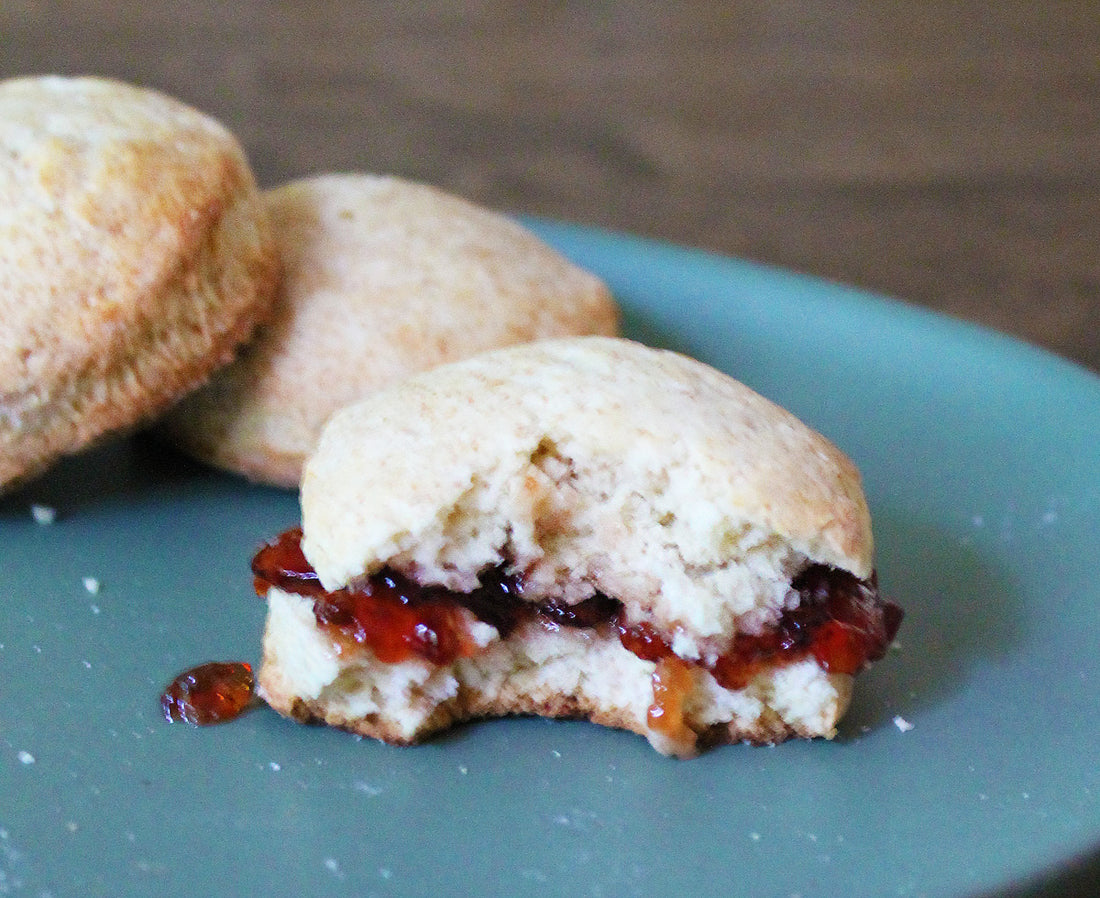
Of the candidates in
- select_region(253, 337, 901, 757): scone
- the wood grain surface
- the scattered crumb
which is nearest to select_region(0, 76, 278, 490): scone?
the scattered crumb

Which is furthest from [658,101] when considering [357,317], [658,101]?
[357,317]

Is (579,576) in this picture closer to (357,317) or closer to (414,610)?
(414,610)

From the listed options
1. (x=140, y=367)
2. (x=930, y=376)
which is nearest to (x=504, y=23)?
(x=930, y=376)

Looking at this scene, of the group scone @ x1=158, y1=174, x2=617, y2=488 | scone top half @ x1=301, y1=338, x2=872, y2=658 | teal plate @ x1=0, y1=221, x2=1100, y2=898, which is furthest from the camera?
scone @ x1=158, y1=174, x2=617, y2=488

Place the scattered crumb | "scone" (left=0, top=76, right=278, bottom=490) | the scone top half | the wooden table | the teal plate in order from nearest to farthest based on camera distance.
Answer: the teal plate
the scone top half
"scone" (left=0, top=76, right=278, bottom=490)
the scattered crumb
the wooden table

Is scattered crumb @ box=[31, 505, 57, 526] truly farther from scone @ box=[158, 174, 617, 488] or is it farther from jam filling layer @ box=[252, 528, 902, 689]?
jam filling layer @ box=[252, 528, 902, 689]
